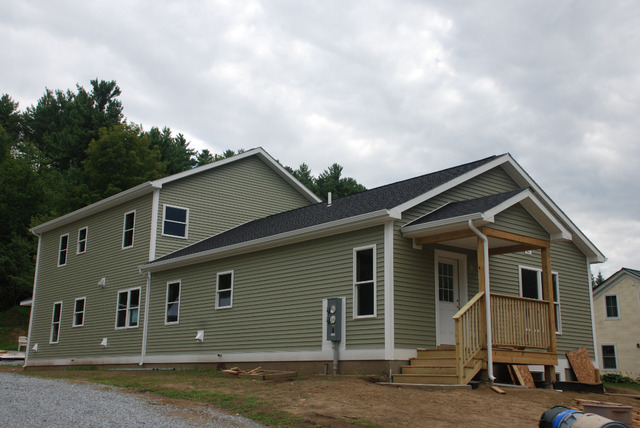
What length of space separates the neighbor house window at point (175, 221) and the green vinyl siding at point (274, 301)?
181 centimetres

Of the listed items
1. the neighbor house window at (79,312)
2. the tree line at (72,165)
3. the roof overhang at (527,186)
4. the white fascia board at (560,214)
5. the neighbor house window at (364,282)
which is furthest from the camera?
the tree line at (72,165)

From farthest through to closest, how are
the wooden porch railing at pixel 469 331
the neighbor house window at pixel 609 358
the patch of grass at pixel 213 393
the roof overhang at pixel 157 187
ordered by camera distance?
the neighbor house window at pixel 609 358, the roof overhang at pixel 157 187, the wooden porch railing at pixel 469 331, the patch of grass at pixel 213 393

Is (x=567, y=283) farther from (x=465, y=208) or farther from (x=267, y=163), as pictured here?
(x=267, y=163)

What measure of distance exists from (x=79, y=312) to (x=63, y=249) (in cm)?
321

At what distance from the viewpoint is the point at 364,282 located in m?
13.3

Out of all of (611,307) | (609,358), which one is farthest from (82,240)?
(611,307)

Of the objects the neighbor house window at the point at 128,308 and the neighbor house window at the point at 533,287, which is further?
the neighbor house window at the point at 128,308

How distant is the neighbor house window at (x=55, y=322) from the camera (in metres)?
23.5

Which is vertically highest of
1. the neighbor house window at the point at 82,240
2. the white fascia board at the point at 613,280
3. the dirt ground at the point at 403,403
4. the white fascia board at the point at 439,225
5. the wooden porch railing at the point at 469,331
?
the neighbor house window at the point at 82,240

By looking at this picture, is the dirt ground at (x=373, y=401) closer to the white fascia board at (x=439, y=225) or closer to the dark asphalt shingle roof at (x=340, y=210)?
the white fascia board at (x=439, y=225)

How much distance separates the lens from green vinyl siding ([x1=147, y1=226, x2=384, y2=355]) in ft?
44.2

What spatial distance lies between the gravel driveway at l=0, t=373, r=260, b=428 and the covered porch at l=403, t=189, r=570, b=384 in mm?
4973

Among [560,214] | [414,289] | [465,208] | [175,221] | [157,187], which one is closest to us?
[465,208]

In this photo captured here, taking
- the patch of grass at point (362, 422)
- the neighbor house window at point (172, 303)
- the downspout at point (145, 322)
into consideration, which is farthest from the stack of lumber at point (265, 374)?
the downspout at point (145, 322)
